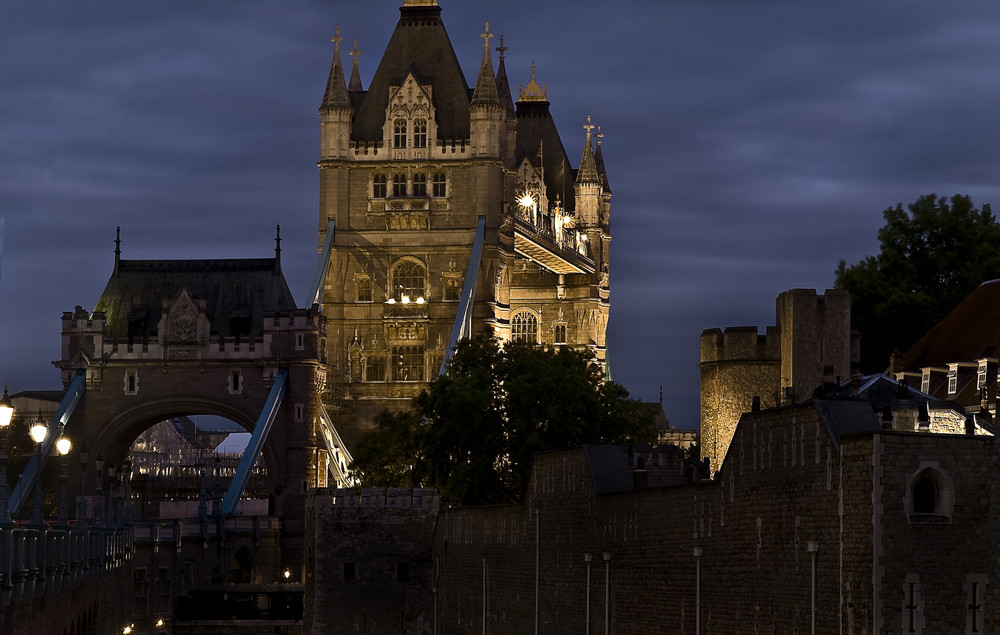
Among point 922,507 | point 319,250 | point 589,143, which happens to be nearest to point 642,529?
point 922,507

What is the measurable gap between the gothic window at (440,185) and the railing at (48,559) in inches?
2096

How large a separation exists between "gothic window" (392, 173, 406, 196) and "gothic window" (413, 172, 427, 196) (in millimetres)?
545

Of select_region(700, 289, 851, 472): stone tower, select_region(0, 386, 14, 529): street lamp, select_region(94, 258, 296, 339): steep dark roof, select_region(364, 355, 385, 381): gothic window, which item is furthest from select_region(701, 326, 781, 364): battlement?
select_region(364, 355, 385, 381): gothic window

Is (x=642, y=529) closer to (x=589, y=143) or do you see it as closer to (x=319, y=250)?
(x=319, y=250)

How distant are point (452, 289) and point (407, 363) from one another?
166 inches

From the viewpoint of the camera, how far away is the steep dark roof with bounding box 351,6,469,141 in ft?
367

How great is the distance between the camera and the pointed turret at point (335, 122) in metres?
111

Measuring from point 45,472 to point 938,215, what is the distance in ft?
135

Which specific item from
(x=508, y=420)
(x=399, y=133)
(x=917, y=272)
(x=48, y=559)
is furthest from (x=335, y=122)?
(x=48, y=559)

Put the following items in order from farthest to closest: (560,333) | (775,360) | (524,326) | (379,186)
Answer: (560,333) < (524,326) < (379,186) < (775,360)

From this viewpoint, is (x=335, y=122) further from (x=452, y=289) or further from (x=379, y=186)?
(x=452, y=289)

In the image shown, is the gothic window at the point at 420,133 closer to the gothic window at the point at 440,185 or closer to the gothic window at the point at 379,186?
the gothic window at the point at 440,185

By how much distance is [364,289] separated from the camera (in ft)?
357

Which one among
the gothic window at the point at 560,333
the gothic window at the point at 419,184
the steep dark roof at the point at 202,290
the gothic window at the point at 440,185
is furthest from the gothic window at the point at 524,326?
the steep dark roof at the point at 202,290
